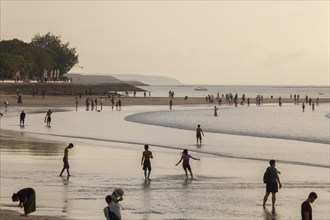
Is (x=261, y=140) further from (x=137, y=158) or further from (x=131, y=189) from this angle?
(x=131, y=189)

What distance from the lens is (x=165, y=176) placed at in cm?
3275

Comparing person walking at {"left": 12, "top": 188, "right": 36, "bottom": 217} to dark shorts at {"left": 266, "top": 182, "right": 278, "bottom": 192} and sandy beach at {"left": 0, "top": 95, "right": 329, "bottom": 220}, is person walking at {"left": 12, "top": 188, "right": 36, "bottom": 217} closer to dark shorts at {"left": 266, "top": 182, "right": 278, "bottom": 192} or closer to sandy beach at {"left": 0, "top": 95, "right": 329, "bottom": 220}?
sandy beach at {"left": 0, "top": 95, "right": 329, "bottom": 220}

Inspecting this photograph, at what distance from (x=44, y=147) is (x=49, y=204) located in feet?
68.7

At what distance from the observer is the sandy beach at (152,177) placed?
2442 cm

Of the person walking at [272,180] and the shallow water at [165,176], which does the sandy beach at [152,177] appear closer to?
the shallow water at [165,176]

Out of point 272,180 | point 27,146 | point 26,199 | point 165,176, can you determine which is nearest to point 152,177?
point 165,176

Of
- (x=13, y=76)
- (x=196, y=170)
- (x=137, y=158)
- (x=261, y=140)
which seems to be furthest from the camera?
(x=13, y=76)

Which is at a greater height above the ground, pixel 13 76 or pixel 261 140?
pixel 13 76

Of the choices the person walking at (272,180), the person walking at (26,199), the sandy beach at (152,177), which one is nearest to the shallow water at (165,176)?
the sandy beach at (152,177)

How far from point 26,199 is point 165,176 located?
41.2 feet

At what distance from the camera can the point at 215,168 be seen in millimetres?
36344

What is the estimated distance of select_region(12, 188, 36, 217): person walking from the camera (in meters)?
20.5

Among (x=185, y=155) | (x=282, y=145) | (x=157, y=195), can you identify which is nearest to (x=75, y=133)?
(x=282, y=145)

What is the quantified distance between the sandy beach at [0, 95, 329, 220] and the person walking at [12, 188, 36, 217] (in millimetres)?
483
